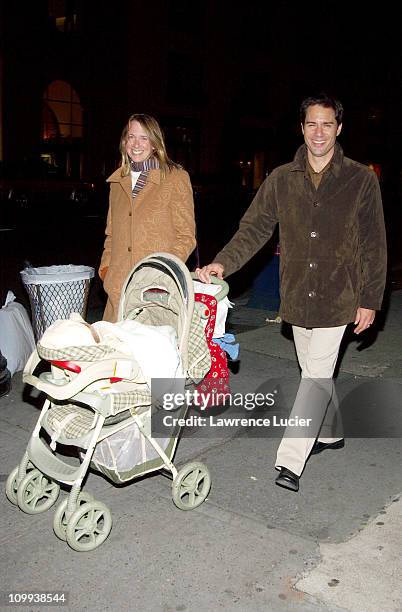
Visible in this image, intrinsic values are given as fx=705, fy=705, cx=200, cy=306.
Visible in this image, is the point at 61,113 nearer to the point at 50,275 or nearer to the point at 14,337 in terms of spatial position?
the point at 14,337

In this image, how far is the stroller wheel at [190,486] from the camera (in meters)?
3.74

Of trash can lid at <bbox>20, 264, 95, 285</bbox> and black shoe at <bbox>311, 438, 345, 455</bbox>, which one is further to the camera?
trash can lid at <bbox>20, 264, 95, 285</bbox>

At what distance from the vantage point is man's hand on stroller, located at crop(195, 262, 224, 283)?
3998 millimetres

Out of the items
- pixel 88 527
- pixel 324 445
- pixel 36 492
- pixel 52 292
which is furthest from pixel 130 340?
pixel 52 292

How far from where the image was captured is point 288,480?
4.04m

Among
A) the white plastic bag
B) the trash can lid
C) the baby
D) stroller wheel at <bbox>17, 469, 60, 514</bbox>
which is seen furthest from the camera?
the white plastic bag

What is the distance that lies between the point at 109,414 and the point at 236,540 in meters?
0.94

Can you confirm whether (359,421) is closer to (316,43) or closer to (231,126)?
(231,126)

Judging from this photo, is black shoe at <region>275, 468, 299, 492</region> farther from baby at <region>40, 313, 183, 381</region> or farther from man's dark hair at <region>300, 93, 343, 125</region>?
man's dark hair at <region>300, 93, 343, 125</region>

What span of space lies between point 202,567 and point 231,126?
35444mm

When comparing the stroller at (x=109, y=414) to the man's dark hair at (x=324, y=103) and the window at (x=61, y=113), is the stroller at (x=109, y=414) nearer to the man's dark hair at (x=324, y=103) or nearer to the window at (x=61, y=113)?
the man's dark hair at (x=324, y=103)

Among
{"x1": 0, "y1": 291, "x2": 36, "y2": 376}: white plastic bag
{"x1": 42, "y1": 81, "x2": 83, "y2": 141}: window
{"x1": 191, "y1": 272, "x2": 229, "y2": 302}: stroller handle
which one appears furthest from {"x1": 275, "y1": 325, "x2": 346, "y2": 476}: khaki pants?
{"x1": 42, "y1": 81, "x2": 83, "y2": 141}: window

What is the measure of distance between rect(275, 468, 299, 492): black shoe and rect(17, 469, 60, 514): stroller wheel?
126 cm

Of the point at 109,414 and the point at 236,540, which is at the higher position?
the point at 109,414
